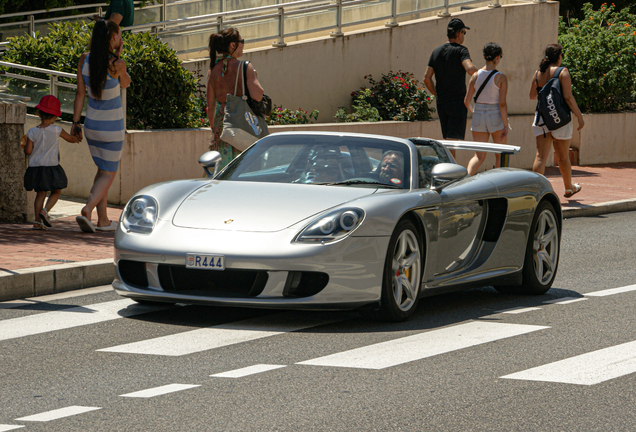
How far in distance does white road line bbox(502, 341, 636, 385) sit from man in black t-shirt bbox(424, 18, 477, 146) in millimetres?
7656

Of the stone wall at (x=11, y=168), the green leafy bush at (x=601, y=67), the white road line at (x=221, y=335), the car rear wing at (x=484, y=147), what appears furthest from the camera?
the green leafy bush at (x=601, y=67)

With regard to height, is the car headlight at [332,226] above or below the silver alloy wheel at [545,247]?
above

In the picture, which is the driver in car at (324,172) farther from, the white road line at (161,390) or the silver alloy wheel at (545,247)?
the white road line at (161,390)

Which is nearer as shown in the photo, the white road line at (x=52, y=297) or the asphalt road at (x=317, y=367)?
the asphalt road at (x=317, y=367)

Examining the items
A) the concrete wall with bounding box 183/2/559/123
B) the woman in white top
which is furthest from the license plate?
the concrete wall with bounding box 183/2/559/123

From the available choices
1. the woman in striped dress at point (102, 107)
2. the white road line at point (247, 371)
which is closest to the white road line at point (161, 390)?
the white road line at point (247, 371)

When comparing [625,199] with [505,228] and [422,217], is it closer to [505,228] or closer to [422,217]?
[505,228]

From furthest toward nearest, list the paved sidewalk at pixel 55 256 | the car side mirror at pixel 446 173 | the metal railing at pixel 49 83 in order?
the metal railing at pixel 49 83
the paved sidewalk at pixel 55 256
the car side mirror at pixel 446 173

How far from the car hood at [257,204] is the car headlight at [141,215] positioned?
183 millimetres

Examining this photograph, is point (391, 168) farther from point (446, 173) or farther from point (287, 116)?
point (287, 116)

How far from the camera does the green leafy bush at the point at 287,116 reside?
16.5m

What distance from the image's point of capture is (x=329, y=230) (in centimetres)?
636

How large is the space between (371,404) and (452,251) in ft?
8.51

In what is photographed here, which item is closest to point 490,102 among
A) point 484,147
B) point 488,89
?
point 488,89
